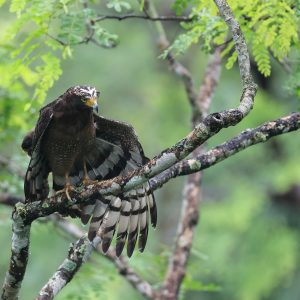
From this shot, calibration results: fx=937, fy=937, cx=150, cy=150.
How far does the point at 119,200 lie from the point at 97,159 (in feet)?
1.62

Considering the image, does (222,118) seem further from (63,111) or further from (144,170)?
(63,111)

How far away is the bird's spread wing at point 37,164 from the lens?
7.38 m

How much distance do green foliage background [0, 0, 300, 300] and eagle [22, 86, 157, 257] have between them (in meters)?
0.24

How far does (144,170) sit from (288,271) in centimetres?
1146

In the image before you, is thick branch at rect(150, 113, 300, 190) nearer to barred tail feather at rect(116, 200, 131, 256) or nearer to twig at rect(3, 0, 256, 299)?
twig at rect(3, 0, 256, 299)

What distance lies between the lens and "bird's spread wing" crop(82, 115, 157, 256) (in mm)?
7434

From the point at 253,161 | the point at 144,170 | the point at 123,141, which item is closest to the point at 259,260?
the point at 253,161

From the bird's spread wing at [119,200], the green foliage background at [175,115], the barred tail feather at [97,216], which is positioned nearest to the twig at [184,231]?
the barred tail feather at [97,216]

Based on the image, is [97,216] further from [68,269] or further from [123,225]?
[68,269]

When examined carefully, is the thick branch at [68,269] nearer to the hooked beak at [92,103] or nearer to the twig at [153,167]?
the twig at [153,167]

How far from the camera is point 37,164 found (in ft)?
25.3

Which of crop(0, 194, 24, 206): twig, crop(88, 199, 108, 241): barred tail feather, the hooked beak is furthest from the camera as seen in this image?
crop(0, 194, 24, 206): twig

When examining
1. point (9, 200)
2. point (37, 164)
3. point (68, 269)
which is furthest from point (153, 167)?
point (9, 200)

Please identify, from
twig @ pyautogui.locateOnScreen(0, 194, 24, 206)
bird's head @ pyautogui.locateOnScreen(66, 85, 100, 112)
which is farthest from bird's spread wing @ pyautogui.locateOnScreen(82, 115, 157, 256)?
twig @ pyautogui.locateOnScreen(0, 194, 24, 206)
